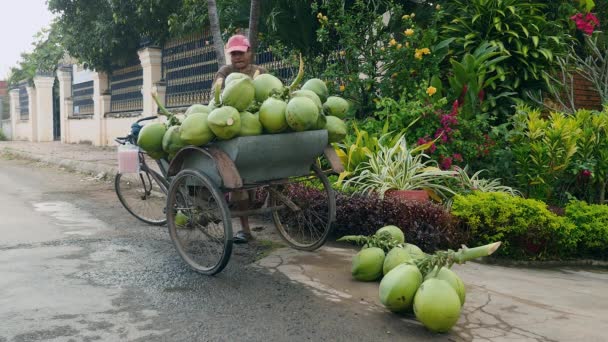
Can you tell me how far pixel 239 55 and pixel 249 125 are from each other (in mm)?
1506

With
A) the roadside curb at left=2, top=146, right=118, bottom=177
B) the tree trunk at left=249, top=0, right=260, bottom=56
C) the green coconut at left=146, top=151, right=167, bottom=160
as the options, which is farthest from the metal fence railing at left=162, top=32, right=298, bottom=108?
the green coconut at left=146, top=151, right=167, bottom=160

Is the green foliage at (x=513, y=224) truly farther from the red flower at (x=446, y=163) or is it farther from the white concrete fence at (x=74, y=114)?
the white concrete fence at (x=74, y=114)

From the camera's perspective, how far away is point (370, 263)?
345 cm

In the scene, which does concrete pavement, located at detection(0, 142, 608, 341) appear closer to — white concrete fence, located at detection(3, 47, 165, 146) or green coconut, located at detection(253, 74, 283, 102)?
green coconut, located at detection(253, 74, 283, 102)

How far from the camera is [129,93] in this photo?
52.3 ft

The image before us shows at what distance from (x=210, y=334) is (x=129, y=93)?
564 inches

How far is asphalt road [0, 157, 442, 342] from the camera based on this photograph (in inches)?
109

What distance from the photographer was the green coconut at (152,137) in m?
3.99

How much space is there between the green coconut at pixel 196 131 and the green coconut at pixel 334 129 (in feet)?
2.94

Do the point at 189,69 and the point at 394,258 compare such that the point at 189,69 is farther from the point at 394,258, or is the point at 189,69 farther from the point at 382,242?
the point at 394,258

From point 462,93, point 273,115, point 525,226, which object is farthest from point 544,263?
point 273,115

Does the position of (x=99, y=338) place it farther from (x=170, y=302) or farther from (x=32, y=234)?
(x=32, y=234)

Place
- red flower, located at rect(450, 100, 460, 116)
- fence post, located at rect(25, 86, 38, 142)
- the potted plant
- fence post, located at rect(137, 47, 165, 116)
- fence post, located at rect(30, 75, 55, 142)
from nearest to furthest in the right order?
the potted plant
red flower, located at rect(450, 100, 460, 116)
fence post, located at rect(137, 47, 165, 116)
fence post, located at rect(30, 75, 55, 142)
fence post, located at rect(25, 86, 38, 142)

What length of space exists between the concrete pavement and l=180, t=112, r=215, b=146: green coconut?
3.48 ft
